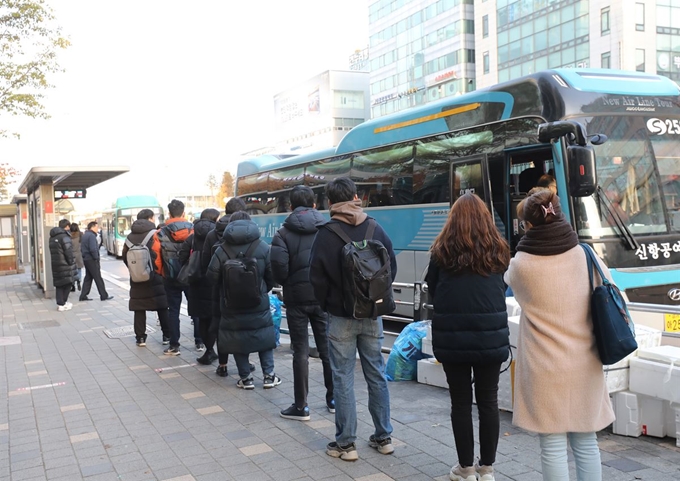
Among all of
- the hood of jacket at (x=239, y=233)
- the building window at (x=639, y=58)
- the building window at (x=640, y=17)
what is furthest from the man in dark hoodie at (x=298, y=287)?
the building window at (x=640, y=17)

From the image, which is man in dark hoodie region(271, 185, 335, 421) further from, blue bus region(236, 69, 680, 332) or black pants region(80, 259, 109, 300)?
black pants region(80, 259, 109, 300)

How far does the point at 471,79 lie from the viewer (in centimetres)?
5909

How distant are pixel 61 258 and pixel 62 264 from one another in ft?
0.51

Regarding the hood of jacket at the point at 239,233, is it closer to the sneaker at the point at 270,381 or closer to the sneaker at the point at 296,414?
the sneaker at the point at 270,381

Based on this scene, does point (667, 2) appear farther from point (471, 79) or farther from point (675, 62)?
point (471, 79)

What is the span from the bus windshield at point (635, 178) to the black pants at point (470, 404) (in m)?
4.13

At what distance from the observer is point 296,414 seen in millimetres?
5809

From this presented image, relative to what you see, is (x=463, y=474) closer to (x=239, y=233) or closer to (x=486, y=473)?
(x=486, y=473)

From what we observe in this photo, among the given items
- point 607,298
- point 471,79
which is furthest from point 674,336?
point 471,79

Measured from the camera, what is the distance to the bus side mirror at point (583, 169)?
23.7 feet

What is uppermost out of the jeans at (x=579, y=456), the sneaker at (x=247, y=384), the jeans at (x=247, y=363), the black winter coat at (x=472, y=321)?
the black winter coat at (x=472, y=321)

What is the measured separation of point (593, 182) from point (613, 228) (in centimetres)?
80

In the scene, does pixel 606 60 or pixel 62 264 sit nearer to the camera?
pixel 62 264

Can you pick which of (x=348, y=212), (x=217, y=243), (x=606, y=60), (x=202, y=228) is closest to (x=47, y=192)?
(x=202, y=228)
